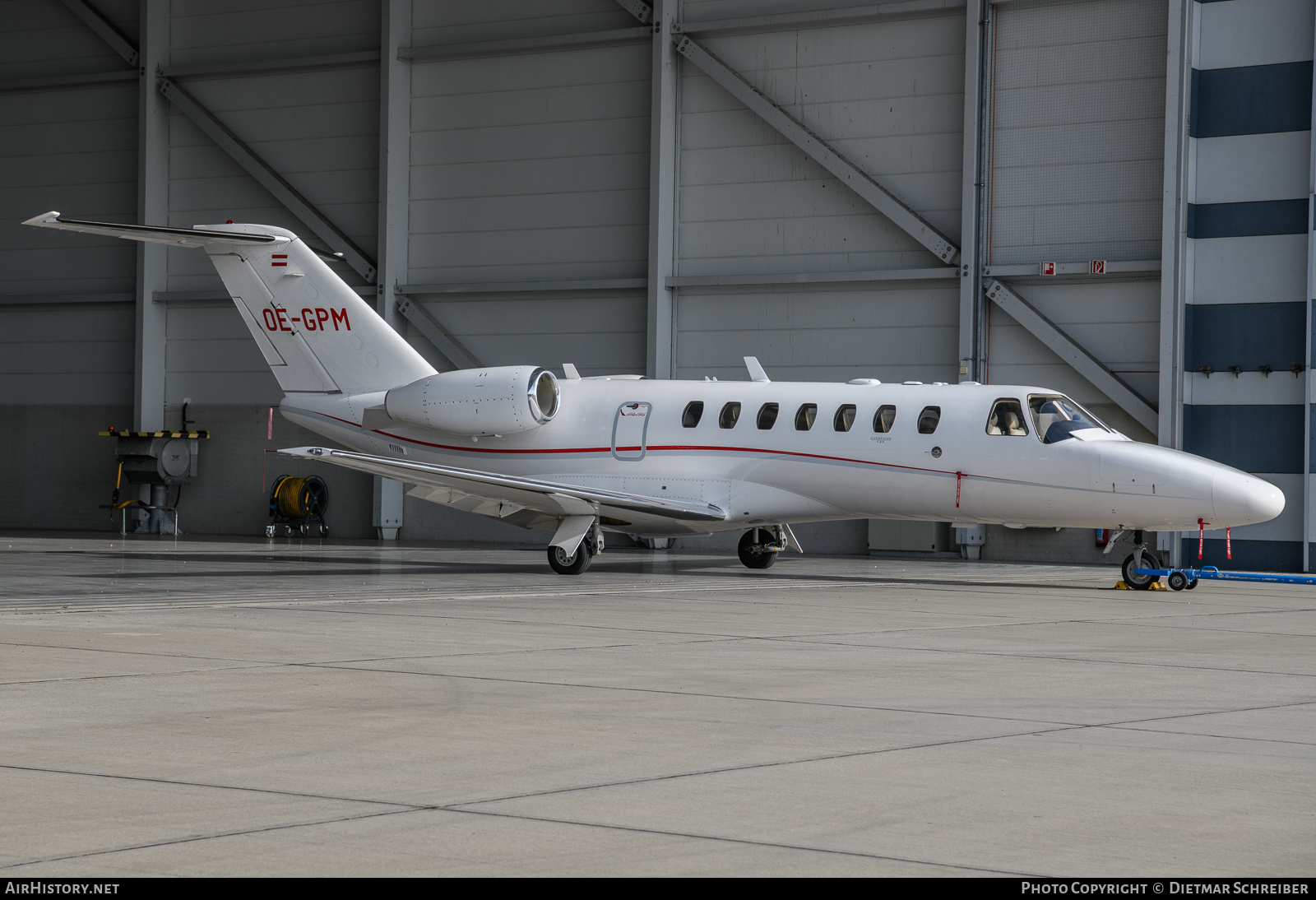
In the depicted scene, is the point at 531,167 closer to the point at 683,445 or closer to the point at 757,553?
the point at 757,553

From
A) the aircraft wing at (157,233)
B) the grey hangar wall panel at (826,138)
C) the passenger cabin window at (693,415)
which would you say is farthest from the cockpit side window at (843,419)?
the grey hangar wall panel at (826,138)

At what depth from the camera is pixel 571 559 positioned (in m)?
18.5

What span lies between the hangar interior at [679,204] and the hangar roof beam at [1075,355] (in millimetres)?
71

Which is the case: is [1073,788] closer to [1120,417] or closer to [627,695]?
[627,695]

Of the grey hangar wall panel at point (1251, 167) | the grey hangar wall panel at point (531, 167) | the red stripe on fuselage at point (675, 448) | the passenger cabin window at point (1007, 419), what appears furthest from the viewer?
the grey hangar wall panel at point (531, 167)

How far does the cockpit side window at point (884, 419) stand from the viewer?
704 inches

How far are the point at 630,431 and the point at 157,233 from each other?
6557mm

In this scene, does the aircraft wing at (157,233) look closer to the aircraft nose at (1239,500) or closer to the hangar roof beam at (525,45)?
the hangar roof beam at (525,45)

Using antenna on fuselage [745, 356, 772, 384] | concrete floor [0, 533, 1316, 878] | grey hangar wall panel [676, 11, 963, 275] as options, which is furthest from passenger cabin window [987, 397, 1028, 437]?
grey hangar wall panel [676, 11, 963, 275]

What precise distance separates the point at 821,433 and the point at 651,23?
1243 centimetres

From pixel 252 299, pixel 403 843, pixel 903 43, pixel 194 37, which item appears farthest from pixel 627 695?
pixel 194 37

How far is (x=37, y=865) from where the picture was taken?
4051 mm

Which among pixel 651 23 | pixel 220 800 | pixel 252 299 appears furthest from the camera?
pixel 651 23

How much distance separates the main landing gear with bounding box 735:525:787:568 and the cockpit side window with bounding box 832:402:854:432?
271 centimetres
